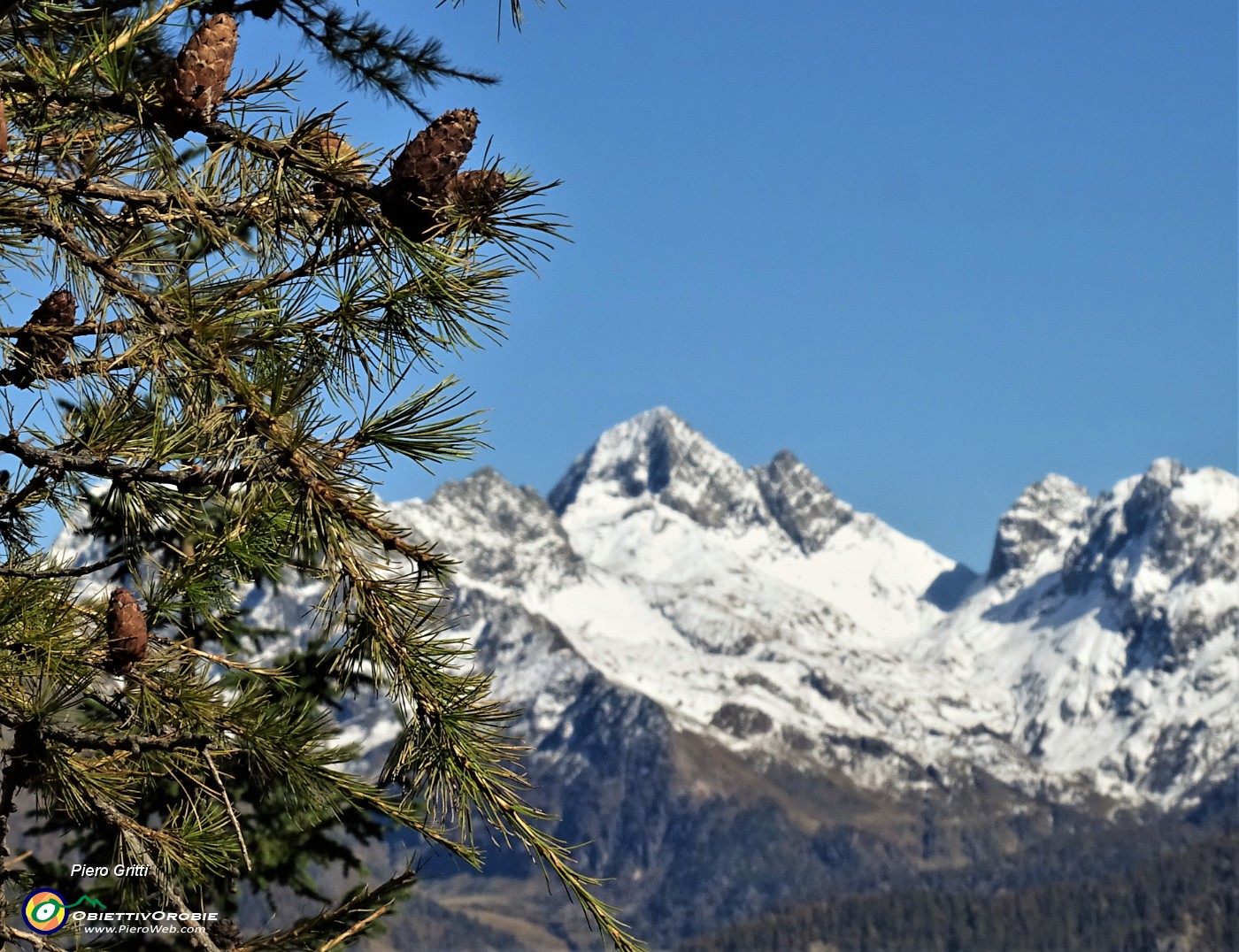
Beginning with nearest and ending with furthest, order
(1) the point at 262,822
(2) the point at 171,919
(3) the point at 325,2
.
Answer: (2) the point at 171,919, (3) the point at 325,2, (1) the point at 262,822

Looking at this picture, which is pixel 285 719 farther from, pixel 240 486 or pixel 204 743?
pixel 240 486

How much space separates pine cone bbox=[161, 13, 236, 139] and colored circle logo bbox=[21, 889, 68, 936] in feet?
11.2

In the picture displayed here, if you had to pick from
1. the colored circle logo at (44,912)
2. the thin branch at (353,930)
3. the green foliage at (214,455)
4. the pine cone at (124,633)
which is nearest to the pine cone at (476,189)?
the green foliage at (214,455)

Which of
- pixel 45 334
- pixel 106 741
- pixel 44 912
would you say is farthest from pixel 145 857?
pixel 45 334

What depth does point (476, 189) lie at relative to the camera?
5.28 m

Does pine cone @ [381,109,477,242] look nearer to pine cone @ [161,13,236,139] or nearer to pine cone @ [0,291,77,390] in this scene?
pine cone @ [161,13,236,139]

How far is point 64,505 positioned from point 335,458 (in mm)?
1668

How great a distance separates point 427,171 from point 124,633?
6.57ft

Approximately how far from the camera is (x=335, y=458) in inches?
202

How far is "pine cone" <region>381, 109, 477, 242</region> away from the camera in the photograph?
496cm

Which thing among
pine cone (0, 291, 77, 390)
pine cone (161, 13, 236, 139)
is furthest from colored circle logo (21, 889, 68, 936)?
pine cone (161, 13, 236, 139)

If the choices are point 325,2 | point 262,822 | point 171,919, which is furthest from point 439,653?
point 262,822

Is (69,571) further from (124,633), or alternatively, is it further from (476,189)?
(476,189)

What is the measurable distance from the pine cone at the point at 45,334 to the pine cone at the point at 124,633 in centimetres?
84
